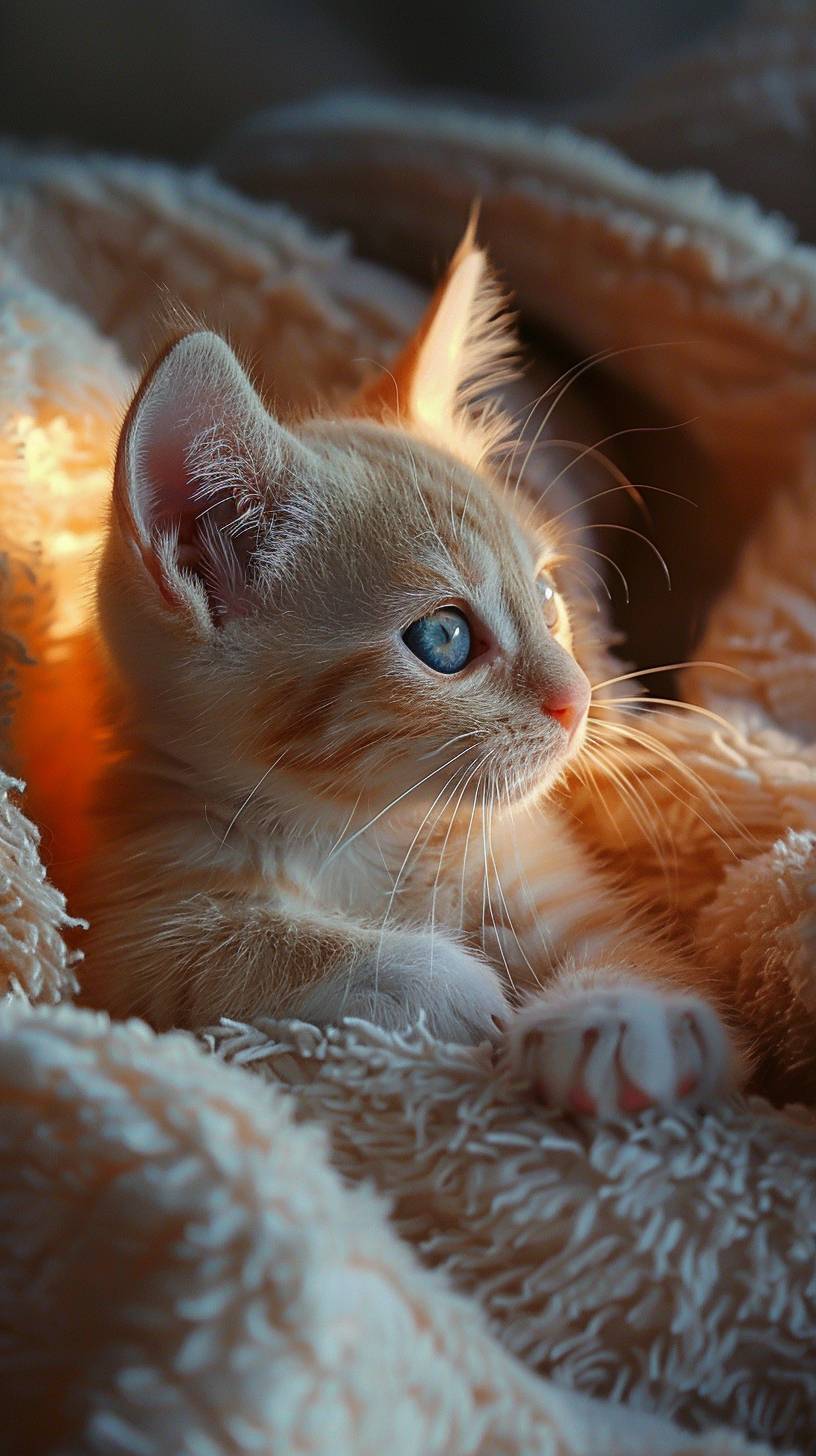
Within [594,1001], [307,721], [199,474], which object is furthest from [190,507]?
[594,1001]

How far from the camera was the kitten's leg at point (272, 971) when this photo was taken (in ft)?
2.21

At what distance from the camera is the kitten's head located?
68 cm

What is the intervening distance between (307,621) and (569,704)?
0.17m

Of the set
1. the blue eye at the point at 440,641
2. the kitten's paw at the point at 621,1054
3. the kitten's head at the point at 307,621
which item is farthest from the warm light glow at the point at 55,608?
the kitten's paw at the point at 621,1054

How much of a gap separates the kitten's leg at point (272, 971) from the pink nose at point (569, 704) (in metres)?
0.16

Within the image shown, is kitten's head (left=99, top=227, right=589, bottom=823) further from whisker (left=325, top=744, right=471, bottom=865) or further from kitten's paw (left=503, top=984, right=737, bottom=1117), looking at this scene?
kitten's paw (left=503, top=984, right=737, bottom=1117)

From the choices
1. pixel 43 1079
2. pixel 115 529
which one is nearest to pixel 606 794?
pixel 115 529

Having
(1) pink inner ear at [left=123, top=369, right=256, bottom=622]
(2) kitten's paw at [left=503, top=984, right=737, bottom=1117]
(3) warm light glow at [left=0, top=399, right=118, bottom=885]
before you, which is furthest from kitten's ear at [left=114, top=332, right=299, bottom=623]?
(2) kitten's paw at [left=503, top=984, right=737, bottom=1117]

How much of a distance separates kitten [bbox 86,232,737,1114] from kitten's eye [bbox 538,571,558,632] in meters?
0.01

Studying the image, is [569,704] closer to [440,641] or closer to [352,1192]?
[440,641]

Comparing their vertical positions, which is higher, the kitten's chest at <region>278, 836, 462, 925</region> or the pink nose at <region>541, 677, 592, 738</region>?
the pink nose at <region>541, 677, 592, 738</region>

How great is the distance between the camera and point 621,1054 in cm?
56

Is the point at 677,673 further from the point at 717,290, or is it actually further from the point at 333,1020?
the point at 333,1020

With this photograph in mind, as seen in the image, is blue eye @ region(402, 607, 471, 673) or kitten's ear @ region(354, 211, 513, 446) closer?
blue eye @ region(402, 607, 471, 673)
